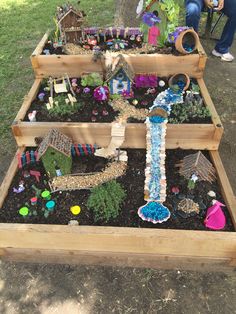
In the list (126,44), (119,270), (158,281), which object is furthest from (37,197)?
(126,44)

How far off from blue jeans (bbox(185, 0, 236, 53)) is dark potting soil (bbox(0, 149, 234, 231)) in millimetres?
2488

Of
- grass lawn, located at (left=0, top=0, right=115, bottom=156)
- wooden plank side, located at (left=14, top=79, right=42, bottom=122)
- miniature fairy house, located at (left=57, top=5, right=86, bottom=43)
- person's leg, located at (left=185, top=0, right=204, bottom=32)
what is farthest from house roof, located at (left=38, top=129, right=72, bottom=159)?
person's leg, located at (left=185, top=0, right=204, bottom=32)

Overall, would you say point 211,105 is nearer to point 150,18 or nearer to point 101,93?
point 101,93

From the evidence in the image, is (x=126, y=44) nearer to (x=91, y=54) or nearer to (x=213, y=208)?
(x=91, y=54)

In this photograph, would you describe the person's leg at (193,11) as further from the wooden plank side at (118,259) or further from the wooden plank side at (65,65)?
the wooden plank side at (118,259)

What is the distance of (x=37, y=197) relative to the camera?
271cm

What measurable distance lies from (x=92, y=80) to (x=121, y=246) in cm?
201

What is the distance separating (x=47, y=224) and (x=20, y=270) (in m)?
0.48

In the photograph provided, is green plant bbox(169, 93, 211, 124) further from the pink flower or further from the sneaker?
the sneaker

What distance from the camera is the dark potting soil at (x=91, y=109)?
3.22m

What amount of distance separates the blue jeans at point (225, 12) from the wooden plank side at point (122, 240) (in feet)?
11.2

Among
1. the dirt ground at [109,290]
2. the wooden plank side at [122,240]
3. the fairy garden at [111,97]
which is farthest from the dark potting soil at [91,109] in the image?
the dirt ground at [109,290]

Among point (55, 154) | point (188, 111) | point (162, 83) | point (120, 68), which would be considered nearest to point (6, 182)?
point (55, 154)

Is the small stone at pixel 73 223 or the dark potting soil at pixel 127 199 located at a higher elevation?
the small stone at pixel 73 223
